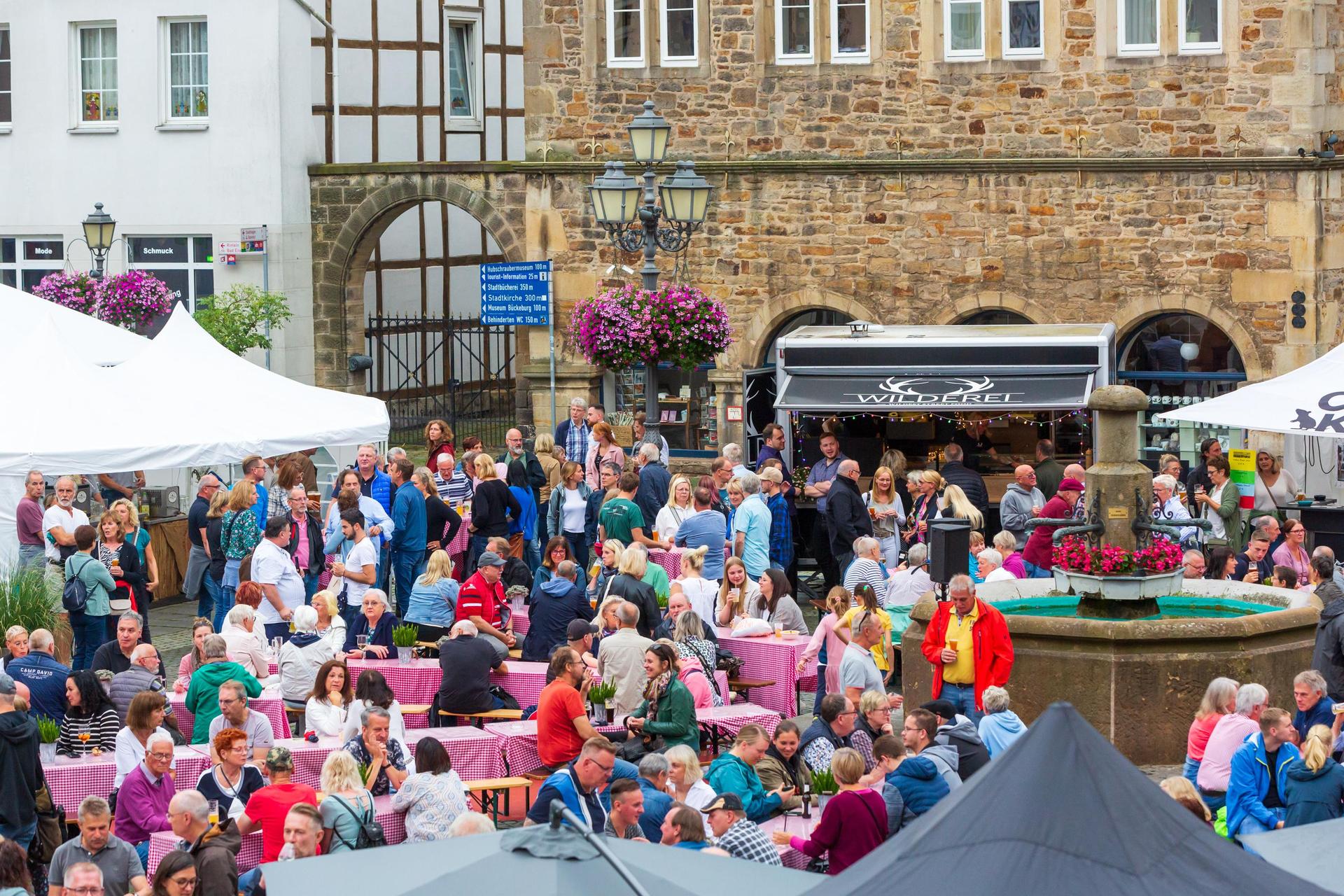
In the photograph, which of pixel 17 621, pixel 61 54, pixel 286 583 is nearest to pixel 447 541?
pixel 286 583

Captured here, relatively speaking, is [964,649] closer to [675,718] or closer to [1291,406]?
[675,718]

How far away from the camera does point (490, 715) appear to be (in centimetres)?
1239

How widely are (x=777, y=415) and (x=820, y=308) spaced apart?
12.5 ft

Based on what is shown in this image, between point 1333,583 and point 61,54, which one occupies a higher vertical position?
point 61,54

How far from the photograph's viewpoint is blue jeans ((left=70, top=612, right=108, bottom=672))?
1444 centimetres

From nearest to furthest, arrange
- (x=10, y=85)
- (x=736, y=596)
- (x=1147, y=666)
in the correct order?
(x=1147, y=666)
(x=736, y=596)
(x=10, y=85)

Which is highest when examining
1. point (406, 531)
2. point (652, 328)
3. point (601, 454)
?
point (652, 328)

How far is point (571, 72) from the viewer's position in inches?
953

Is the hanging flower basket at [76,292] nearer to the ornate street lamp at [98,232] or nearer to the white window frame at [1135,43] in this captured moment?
the ornate street lamp at [98,232]

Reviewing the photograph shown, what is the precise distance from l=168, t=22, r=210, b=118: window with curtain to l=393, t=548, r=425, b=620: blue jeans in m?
12.3

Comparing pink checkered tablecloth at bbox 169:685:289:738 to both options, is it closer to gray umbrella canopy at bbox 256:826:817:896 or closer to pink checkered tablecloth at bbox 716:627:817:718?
pink checkered tablecloth at bbox 716:627:817:718

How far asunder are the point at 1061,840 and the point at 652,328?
13.7 meters

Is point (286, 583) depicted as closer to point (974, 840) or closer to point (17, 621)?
point (17, 621)

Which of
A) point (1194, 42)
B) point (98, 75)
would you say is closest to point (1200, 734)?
point (1194, 42)
